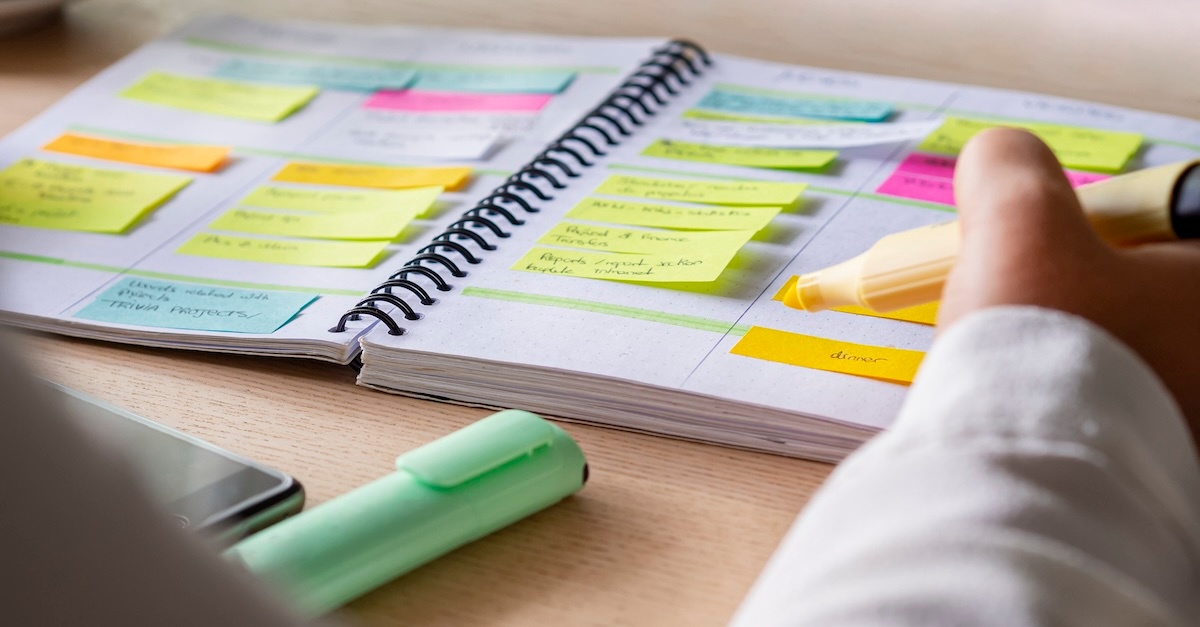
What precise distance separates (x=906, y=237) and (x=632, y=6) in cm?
80

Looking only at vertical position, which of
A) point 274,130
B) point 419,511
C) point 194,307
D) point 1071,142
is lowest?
point 419,511

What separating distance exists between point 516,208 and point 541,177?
2.2 inches

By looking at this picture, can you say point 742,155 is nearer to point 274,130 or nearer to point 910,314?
point 910,314

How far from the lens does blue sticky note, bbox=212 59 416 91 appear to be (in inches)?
42.4

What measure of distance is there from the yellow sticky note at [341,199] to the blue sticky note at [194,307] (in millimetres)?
126

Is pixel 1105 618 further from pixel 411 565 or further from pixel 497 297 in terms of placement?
pixel 497 297

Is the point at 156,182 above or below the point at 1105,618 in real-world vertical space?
above

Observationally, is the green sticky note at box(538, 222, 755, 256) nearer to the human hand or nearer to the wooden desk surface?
the wooden desk surface

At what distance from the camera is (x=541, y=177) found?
0.87 m

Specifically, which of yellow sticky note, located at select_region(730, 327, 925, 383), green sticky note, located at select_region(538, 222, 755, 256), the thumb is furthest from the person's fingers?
green sticky note, located at select_region(538, 222, 755, 256)

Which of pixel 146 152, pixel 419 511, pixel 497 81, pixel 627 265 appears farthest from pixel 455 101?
pixel 419 511

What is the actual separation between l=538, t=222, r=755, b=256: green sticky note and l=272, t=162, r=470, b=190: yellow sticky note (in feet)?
0.43

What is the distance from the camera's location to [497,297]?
27.5 inches

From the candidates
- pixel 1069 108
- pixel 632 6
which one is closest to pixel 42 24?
pixel 632 6
